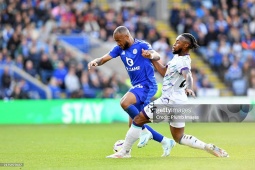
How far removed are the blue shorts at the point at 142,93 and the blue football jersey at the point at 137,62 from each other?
0.08 meters

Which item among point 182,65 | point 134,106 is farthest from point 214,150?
point 134,106

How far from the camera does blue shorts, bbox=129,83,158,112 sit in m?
14.0

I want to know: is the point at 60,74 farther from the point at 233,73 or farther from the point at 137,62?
the point at 137,62

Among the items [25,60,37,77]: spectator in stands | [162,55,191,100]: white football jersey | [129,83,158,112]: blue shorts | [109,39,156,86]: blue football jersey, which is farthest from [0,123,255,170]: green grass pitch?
[25,60,37,77]: spectator in stands

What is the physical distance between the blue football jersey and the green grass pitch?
144 centimetres

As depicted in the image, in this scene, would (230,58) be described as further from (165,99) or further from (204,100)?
(165,99)

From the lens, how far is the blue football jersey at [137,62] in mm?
13992

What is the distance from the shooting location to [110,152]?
49.6 feet

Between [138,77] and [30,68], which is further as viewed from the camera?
[30,68]

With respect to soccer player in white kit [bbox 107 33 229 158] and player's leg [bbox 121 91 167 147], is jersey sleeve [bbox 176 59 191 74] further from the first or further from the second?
player's leg [bbox 121 91 167 147]

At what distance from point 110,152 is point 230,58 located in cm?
1591

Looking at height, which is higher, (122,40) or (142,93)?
(122,40)

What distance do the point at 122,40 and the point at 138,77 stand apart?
795 mm

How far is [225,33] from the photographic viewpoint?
32.0 meters
